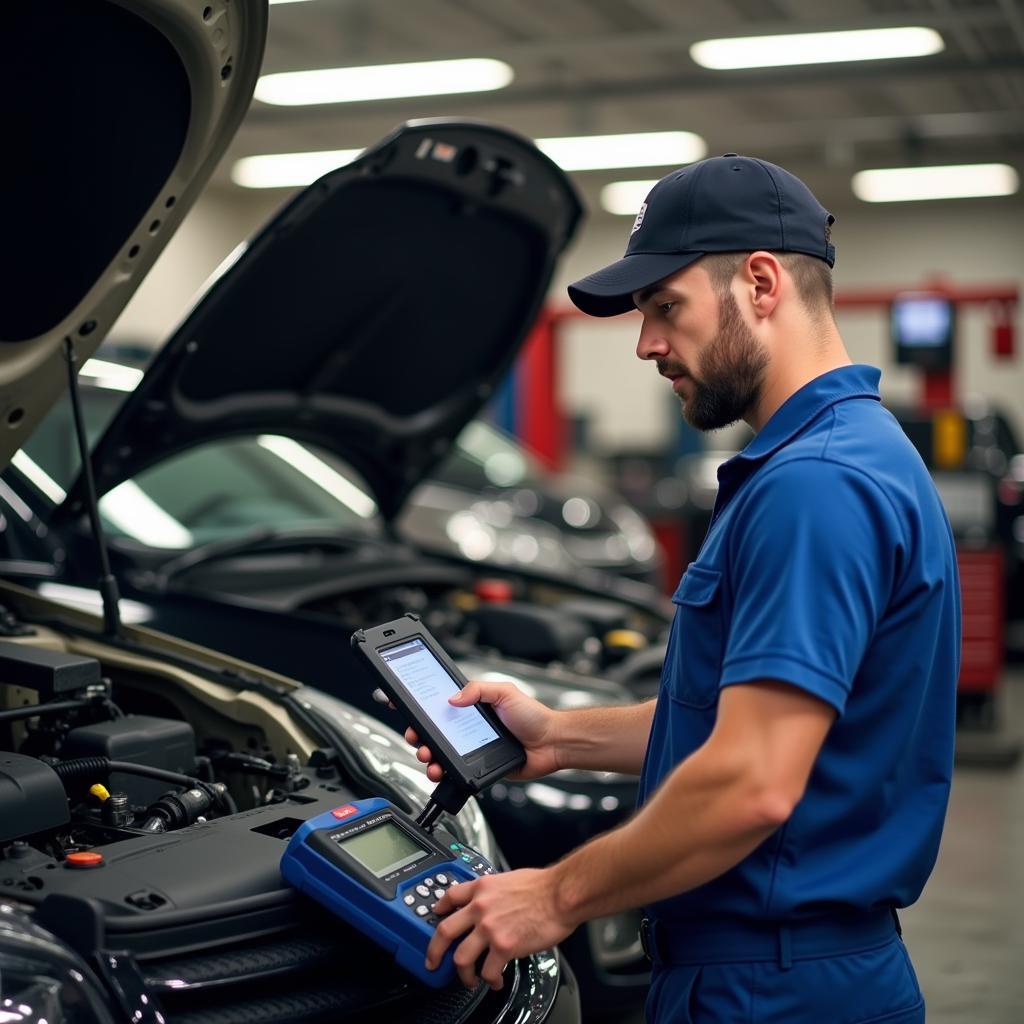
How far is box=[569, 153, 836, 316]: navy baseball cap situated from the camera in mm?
1506

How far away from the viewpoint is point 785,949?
147cm

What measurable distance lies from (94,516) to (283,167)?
34.8 ft

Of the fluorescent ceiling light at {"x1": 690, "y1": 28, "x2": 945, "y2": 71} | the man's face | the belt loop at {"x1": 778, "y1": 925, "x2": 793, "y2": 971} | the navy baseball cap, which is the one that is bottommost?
the belt loop at {"x1": 778, "y1": 925, "x2": 793, "y2": 971}

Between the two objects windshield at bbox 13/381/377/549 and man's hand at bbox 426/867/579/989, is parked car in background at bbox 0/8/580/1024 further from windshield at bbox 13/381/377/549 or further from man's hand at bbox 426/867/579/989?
windshield at bbox 13/381/377/549

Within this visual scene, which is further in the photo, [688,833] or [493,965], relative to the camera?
[493,965]

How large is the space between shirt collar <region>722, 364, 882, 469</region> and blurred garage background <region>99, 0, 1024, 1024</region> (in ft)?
3.54

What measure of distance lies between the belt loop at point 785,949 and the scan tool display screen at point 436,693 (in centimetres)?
46

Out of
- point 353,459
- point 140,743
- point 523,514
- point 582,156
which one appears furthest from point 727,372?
point 582,156

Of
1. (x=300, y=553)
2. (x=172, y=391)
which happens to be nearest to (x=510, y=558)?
(x=300, y=553)

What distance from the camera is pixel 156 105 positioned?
2221 mm

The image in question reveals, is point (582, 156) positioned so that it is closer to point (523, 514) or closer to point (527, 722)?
point (523, 514)

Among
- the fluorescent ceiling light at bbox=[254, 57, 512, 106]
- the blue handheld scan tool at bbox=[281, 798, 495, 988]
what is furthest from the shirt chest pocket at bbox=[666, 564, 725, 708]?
the fluorescent ceiling light at bbox=[254, 57, 512, 106]

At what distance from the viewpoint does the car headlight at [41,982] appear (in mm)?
1470

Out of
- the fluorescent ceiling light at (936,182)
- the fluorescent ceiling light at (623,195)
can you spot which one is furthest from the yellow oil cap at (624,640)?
the fluorescent ceiling light at (936,182)
